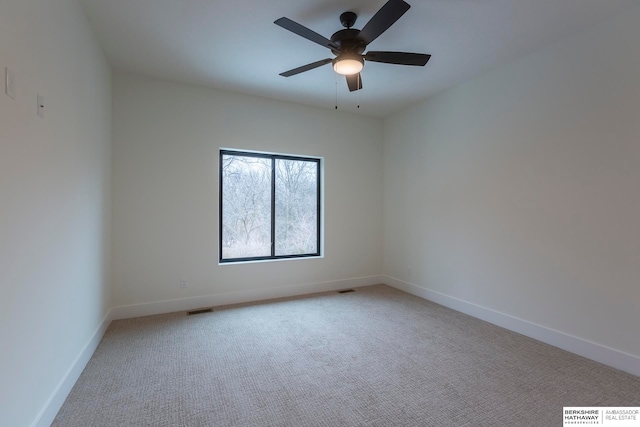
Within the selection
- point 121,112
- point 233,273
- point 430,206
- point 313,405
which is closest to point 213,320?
point 233,273

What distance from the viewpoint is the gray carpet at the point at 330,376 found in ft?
5.84

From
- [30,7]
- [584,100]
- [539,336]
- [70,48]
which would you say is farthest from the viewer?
[539,336]

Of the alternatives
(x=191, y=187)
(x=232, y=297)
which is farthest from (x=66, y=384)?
(x=191, y=187)

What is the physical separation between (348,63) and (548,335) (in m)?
3.03

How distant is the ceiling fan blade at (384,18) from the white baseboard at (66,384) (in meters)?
3.02

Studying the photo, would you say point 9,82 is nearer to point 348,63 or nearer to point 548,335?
point 348,63

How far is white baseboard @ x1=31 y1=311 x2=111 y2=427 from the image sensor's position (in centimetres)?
163

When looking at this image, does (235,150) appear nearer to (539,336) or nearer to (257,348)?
(257,348)

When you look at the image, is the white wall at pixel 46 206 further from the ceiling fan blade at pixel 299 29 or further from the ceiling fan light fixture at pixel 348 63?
the ceiling fan light fixture at pixel 348 63

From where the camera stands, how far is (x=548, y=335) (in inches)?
107

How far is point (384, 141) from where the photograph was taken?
4.93 meters

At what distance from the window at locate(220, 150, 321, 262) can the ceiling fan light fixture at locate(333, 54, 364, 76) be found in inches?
78.1

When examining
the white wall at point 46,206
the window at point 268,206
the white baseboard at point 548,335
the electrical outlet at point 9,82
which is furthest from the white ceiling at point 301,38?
the white baseboard at point 548,335

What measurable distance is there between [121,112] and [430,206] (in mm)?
3964
